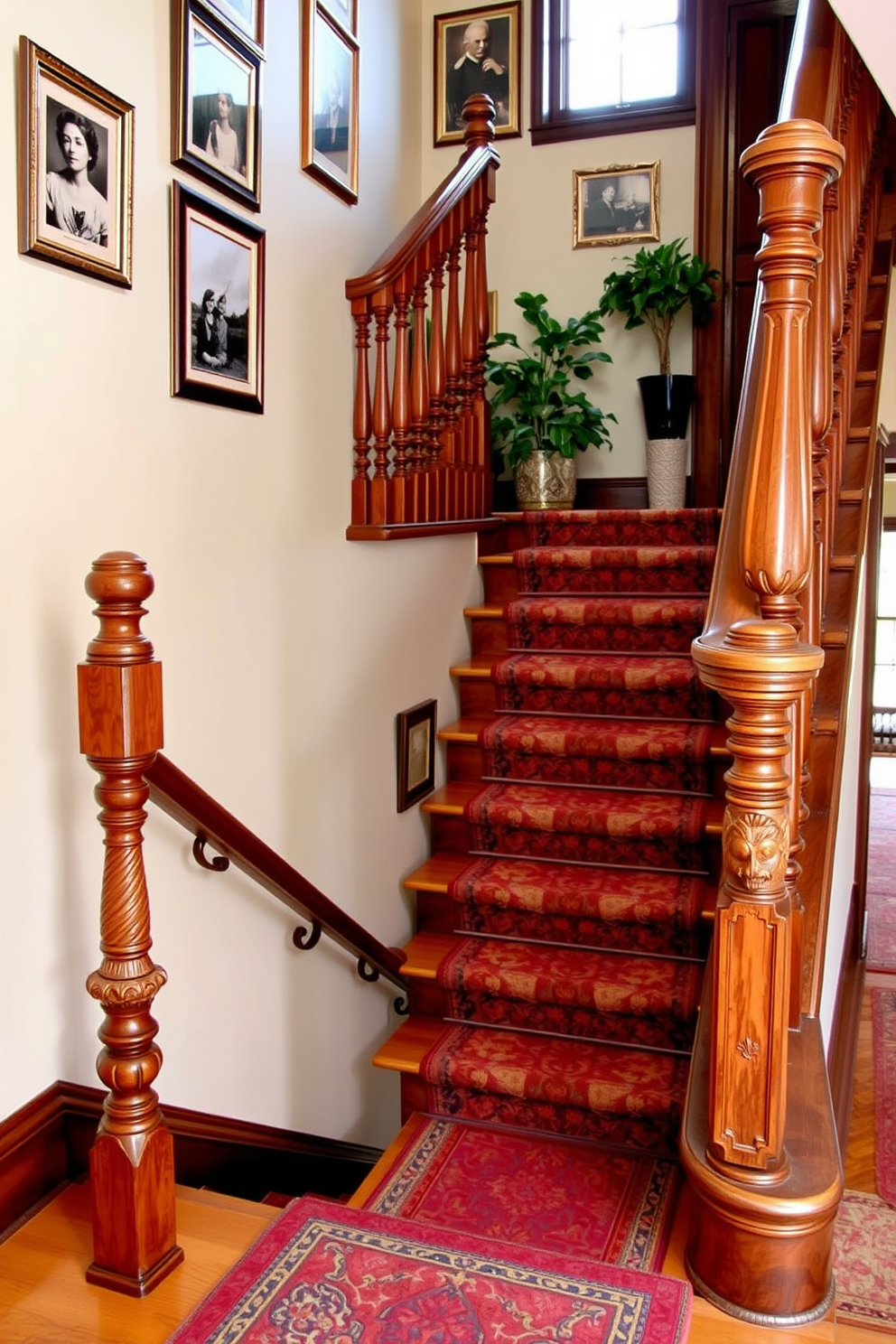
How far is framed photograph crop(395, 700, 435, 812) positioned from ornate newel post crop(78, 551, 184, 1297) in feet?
5.47

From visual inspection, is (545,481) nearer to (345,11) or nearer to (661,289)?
(661,289)

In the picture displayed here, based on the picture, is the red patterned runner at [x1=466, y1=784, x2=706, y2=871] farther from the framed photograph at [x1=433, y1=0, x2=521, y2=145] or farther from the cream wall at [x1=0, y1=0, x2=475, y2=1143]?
the framed photograph at [x1=433, y1=0, x2=521, y2=145]

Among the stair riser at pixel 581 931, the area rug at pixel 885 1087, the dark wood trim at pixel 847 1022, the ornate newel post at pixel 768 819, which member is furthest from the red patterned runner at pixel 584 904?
the ornate newel post at pixel 768 819

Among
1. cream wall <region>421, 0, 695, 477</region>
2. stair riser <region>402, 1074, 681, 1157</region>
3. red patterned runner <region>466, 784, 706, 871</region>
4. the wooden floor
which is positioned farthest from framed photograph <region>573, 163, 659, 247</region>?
the wooden floor

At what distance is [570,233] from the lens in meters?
4.90

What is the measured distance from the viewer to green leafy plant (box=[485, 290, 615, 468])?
4.45m

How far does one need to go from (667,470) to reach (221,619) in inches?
109

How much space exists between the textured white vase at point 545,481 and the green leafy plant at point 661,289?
25.1 inches

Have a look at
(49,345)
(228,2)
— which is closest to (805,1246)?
(49,345)

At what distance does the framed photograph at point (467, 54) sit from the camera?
4.77 meters

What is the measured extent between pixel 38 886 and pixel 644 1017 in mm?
1599

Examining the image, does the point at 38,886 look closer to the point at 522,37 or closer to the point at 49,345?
the point at 49,345

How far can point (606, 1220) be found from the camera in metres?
2.37

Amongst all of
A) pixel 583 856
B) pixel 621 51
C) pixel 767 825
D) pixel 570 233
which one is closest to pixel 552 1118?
pixel 583 856
